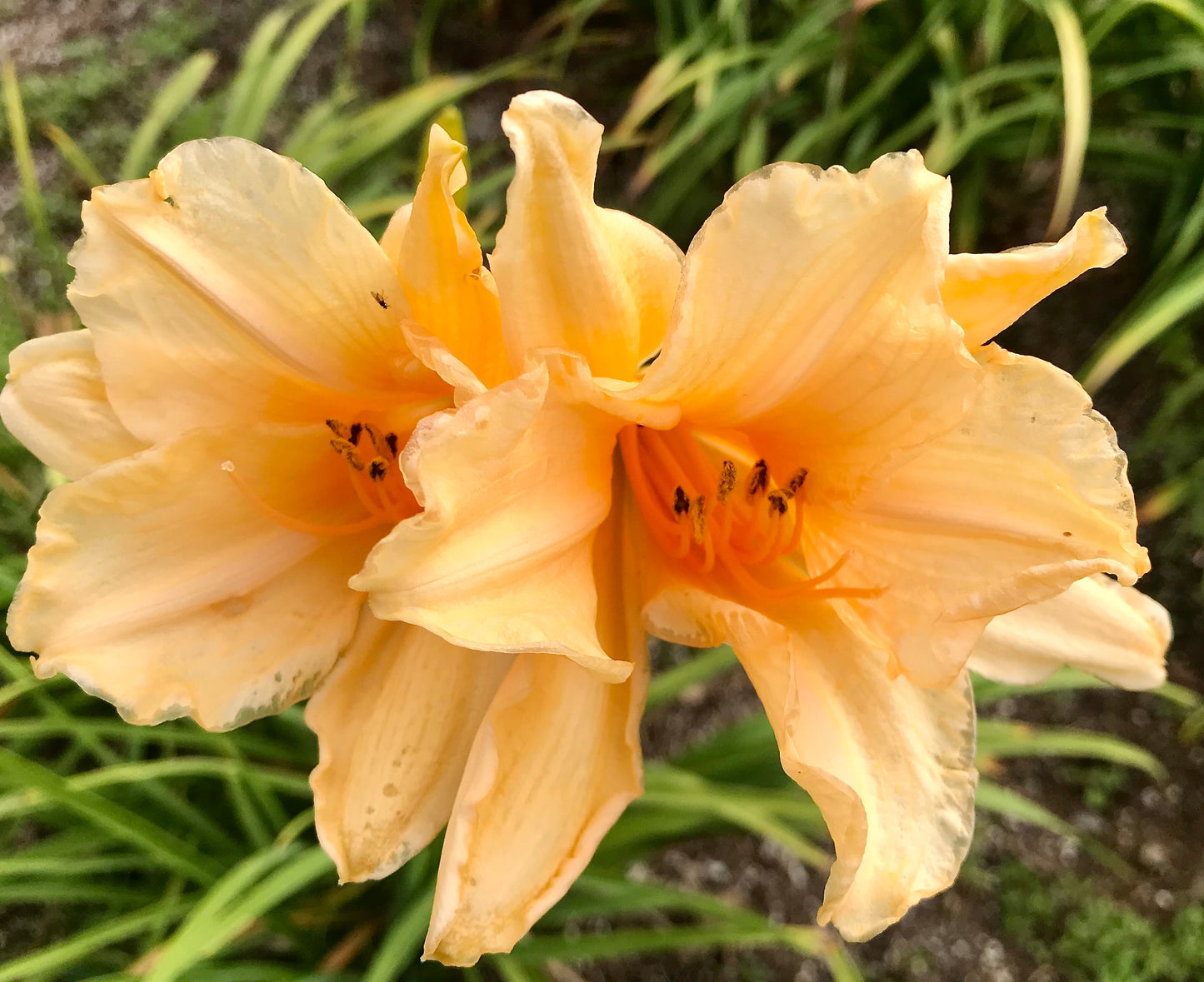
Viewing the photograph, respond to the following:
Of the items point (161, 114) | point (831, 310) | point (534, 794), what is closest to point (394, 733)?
point (534, 794)

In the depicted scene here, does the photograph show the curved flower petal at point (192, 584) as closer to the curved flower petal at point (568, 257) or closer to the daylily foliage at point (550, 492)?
the daylily foliage at point (550, 492)

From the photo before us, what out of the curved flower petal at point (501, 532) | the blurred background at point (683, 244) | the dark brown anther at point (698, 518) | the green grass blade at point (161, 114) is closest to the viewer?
the curved flower petal at point (501, 532)

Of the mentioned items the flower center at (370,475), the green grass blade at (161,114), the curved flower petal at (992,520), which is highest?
the green grass blade at (161,114)

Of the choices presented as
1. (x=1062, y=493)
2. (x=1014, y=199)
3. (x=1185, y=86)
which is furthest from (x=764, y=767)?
(x=1185, y=86)

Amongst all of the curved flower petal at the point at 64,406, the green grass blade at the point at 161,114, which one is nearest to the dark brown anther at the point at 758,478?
the curved flower petal at the point at 64,406

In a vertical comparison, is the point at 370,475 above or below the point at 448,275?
below

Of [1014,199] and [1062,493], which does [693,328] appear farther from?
[1014,199]

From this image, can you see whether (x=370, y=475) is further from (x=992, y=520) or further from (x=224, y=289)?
(x=992, y=520)
